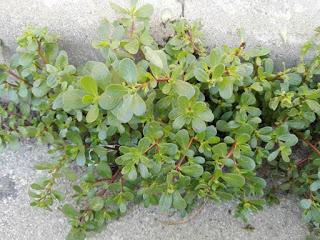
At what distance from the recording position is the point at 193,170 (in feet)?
4.82

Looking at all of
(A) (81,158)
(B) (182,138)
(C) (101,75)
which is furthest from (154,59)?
(A) (81,158)

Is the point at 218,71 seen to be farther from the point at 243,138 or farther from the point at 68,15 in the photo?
the point at 68,15

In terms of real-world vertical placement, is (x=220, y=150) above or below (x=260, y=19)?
below

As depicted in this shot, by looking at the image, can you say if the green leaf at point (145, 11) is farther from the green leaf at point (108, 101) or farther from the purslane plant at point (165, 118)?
the green leaf at point (108, 101)

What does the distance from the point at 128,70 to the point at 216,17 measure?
1.79 feet

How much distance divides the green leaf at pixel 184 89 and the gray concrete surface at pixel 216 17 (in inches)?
15.4

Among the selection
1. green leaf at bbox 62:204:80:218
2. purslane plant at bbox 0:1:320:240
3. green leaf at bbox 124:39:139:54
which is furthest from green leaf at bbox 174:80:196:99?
green leaf at bbox 62:204:80:218

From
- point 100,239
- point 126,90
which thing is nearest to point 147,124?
point 126,90

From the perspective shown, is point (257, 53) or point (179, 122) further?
point (257, 53)

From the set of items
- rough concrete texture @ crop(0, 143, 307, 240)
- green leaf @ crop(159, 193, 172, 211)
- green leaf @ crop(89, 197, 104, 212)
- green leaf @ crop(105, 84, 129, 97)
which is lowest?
rough concrete texture @ crop(0, 143, 307, 240)

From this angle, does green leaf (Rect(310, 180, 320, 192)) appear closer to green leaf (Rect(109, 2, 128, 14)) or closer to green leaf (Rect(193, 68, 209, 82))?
green leaf (Rect(193, 68, 209, 82))

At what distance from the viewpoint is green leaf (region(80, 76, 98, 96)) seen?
1.32 m

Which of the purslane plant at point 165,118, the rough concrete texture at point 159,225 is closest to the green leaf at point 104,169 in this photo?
the purslane plant at point 165,118

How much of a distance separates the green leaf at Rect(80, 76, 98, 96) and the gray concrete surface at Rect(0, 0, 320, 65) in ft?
1.46
